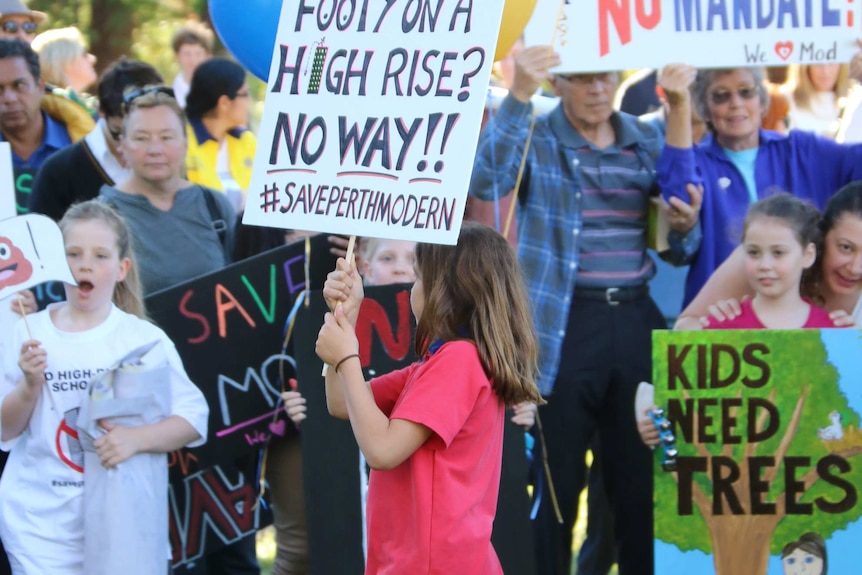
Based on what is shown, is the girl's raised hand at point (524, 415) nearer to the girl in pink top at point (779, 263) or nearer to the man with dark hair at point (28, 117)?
the girl in pink top at point (779, 263)

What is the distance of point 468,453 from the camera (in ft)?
10.8

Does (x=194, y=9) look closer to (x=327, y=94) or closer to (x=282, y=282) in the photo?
(x=282, y=282)

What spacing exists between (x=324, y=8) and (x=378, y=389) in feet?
3.41

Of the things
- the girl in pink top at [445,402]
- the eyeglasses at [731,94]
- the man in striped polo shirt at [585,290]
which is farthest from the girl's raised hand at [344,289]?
the eyeglasses at [731,94]

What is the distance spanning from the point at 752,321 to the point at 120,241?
208 cm

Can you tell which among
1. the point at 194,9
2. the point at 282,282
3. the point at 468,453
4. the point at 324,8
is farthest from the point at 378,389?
the point at 194,9

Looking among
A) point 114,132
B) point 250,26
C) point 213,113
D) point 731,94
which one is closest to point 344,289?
point 250,26

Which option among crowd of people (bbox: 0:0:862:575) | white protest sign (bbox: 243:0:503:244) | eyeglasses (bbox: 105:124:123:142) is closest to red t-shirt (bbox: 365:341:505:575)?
crowd of people (bbox: 0:0:862:575)

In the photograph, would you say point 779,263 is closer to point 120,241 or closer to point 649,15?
point 649,15

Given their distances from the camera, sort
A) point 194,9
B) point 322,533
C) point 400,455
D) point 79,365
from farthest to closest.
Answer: point 194,9 < point 322,533 < point 79,365 < point 400,455

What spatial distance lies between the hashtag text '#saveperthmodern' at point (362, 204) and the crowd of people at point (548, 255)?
0.12 metres

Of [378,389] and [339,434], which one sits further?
[339,434]

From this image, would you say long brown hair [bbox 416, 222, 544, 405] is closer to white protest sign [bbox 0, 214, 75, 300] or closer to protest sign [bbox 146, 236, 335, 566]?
white protest sign [bbox 0, 214, 75, 300]

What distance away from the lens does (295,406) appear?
458cm
